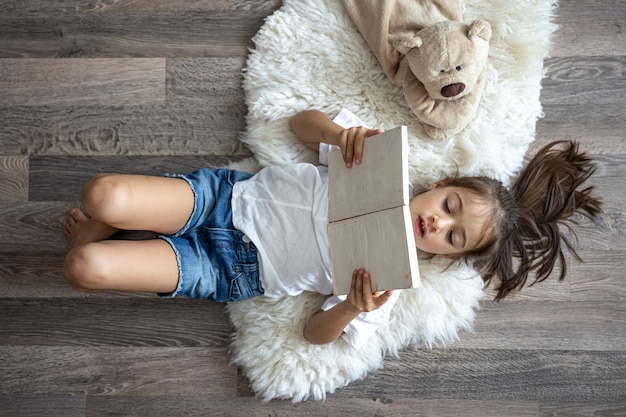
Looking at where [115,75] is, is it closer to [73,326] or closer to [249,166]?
[249,166]

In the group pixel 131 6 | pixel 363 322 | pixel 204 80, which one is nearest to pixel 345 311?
pixel 363 322

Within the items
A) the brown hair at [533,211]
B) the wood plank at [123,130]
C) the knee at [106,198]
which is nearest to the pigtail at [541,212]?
the brown hair at [533,211]

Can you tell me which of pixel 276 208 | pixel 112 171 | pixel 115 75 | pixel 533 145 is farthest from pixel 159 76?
pixel 533 145

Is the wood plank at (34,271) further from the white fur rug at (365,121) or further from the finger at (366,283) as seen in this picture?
the finger at (366,283)

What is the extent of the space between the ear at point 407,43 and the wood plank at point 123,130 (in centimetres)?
40

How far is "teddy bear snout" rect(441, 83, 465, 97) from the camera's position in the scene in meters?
1.07

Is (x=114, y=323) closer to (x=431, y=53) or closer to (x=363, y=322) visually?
(x=363, y=322)

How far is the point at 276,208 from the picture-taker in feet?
3.64

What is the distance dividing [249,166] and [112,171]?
0.31 meters

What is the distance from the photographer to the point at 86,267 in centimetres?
98

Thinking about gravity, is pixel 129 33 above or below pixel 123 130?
above

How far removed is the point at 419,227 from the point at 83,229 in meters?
0.71

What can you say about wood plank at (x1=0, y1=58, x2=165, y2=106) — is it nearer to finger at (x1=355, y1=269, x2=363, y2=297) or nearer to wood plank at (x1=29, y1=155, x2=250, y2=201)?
wood plank at (x1=29, y1=155, x2=250, y2=201)

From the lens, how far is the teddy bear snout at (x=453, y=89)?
1071 mm
